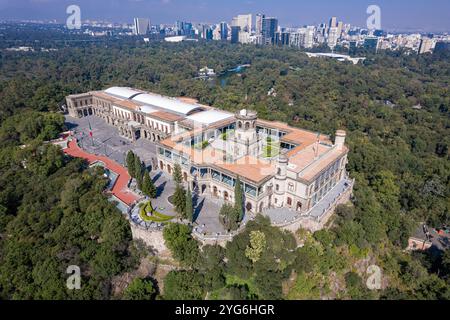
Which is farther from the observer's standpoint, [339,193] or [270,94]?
[270,94]

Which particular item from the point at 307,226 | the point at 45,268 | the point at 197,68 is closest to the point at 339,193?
the point at 307,226

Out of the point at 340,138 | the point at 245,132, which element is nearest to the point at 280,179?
the point at 245,132

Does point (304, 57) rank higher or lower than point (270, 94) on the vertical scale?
higher

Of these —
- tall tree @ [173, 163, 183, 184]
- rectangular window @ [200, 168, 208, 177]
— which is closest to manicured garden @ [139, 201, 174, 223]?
tall tree @ [173, 163, 183, 184]

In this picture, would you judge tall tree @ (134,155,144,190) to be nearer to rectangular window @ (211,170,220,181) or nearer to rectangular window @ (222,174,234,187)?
rectangular window @ (211,170,220,181)

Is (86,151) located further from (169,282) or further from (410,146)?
(410,146)

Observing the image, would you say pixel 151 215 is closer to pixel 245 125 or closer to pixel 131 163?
pixel 131 163
